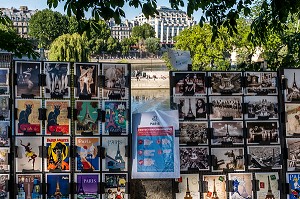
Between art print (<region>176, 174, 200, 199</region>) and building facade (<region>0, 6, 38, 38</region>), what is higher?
building facade (<region>0, 6, 38, 38</region>)

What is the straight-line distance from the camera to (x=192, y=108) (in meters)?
6.04

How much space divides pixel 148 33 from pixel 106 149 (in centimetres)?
10390

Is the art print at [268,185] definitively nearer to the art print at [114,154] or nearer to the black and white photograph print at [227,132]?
the black and white photograph print at [227,132]

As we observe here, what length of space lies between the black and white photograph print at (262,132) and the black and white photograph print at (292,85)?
37 cm

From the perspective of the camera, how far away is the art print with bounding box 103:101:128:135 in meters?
5.86

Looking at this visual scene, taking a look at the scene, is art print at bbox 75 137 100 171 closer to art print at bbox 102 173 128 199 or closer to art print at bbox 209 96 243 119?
art print at bbox 102 173 128 199

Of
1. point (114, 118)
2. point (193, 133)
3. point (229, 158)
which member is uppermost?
point (114, 118)

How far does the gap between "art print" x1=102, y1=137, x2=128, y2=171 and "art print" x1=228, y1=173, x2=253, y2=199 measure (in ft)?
4.35

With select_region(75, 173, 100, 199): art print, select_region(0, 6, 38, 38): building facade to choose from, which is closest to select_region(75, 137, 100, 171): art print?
select_region(75, 173, 100, 199): art print

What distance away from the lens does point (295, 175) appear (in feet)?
20.1

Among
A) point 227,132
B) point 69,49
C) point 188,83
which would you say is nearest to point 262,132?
point 227,132

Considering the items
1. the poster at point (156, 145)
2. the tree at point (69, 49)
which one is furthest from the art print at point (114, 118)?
the tree at point (69, 49)

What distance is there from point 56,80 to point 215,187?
2307mm

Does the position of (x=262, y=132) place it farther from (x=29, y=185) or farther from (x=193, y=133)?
(x=29, y=185)
